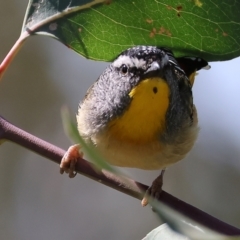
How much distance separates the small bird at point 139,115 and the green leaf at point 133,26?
0.38 ft

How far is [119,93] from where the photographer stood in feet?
5.31

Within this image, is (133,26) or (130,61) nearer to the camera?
(133,26)

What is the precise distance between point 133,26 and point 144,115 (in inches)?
11.7

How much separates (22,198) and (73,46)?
4979 millimetres

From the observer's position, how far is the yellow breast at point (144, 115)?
1.48 meters

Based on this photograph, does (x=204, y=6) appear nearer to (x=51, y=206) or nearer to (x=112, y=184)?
(x=112, y=184)

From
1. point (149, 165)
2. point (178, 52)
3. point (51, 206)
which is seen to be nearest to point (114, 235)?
point (51, 206)

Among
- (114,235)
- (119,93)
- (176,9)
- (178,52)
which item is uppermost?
(176,9)

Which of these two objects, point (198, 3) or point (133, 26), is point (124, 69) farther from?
point (198, 3)

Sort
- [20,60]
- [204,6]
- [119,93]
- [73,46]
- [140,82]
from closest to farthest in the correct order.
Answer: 1. [204,6]
2. [73,46]
3. [140,82]
4. [119,93]
5. [20,60]

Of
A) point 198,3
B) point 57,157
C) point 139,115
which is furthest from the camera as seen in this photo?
point 139,115

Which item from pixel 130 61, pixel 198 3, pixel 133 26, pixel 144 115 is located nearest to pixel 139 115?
pixel 144 115

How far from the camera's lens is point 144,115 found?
59.5 inches

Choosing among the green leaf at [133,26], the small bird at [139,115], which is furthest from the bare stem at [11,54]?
the small bird at [139,115]
